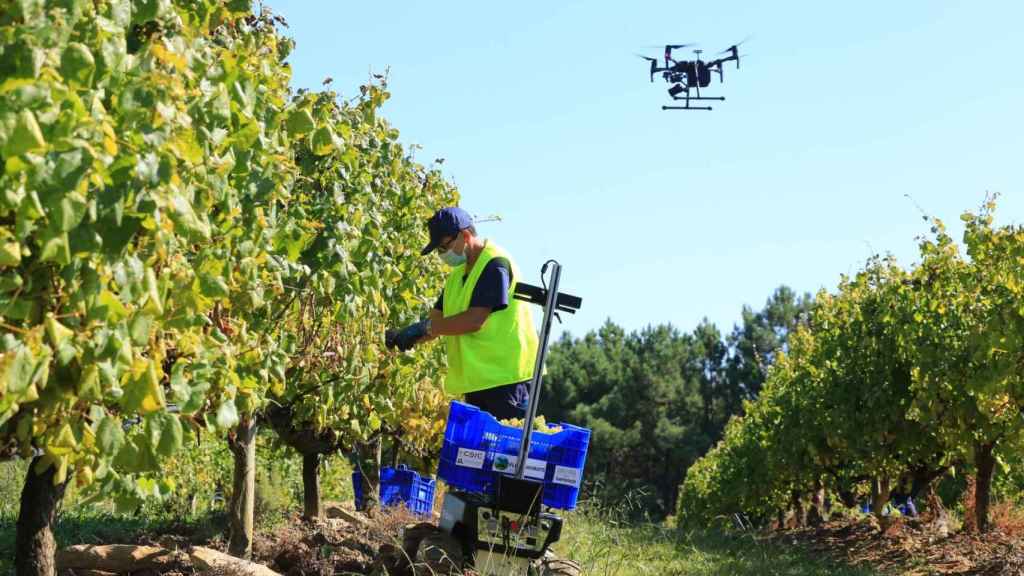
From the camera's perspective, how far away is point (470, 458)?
16.9ft

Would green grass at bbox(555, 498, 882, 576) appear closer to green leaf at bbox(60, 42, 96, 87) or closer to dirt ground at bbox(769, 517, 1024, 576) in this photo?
dirt ground at bbox(769, 517, 1024, 576)

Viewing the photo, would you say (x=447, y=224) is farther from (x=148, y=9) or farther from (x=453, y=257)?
(x=148, y=9)

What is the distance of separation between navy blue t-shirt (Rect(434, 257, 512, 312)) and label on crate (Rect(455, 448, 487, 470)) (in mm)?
702

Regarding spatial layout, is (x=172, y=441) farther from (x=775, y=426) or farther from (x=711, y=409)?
(x=711, y=409)

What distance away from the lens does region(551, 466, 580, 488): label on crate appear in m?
5.27

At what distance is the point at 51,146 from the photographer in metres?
2.60

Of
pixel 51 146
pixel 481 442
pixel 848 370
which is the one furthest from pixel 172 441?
pixel 848 370

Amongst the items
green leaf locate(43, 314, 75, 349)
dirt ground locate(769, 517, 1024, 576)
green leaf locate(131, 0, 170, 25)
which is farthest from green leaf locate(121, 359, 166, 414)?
dirt ground locate(769, 517, 1024, 576)

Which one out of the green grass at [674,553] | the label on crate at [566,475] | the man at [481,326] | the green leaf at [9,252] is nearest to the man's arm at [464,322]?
the man at [481,326]

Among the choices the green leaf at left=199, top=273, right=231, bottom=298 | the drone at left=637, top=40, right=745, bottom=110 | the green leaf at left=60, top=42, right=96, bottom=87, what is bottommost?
the green leaf at left=199, top=273, right=231, bottom=298

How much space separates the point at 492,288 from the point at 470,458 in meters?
0.81

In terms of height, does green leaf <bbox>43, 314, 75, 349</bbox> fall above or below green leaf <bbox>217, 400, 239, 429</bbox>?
above

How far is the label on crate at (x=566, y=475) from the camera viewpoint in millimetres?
5273

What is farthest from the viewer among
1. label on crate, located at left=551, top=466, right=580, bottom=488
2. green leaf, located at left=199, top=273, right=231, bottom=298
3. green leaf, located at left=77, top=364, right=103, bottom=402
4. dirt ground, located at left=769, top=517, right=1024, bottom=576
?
dirt ground, located at left=769, top=517, right=1024, bottom=576
